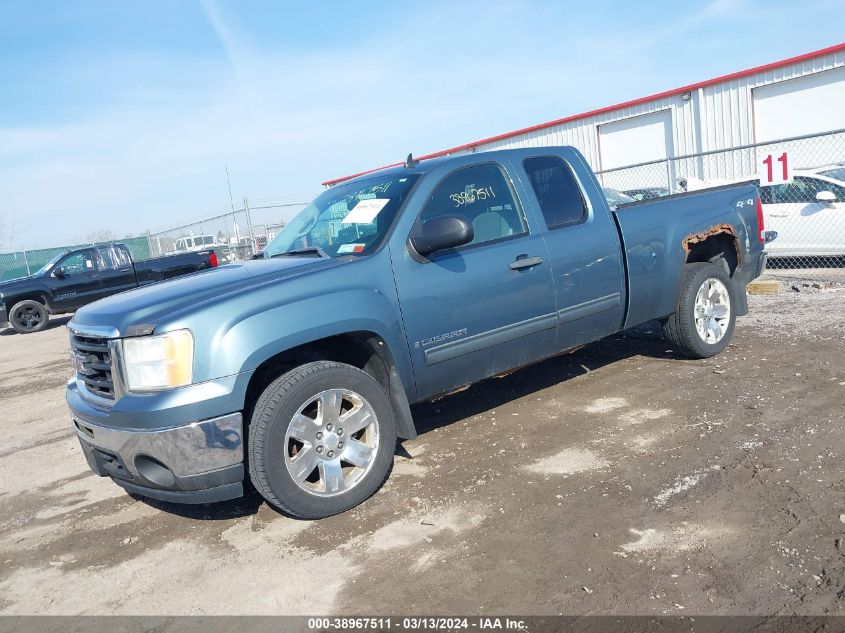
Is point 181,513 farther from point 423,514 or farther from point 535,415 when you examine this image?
point 535,415

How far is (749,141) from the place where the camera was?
18.0 m

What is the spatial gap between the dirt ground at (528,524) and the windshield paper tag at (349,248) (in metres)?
1.40

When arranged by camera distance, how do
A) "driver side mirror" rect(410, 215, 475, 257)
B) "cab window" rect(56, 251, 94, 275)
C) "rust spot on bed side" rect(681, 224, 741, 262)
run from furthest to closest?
1. "cab window" rect(56, 251, 94, 275)
2. "rust spot on bed side" rect(681, 224, 741, 262)
3. "driver side mirror" rect(410, 215, 475, 257)

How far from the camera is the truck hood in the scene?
3.49 metres

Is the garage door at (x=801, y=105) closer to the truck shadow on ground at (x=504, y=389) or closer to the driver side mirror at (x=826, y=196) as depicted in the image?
the driver side mirror at (x=826, y=196)

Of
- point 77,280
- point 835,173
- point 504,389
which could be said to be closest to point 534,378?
point 504,389

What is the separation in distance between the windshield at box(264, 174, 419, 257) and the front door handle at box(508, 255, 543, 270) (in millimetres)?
819

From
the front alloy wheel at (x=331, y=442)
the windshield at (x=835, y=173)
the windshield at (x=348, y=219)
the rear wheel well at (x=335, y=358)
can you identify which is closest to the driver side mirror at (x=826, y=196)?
the windshield at (x=835, y=173)

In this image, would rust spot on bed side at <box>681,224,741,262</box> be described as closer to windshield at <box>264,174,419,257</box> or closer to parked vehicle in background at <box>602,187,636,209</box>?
parked vehicle in background at <box>602,187,636,209</box>

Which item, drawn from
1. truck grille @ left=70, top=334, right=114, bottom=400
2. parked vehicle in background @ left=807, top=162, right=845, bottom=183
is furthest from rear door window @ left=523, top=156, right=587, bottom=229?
parked vehicle in background @ left=807, top=162, right=845, bottom=183

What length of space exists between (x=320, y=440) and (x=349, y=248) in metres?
1.23

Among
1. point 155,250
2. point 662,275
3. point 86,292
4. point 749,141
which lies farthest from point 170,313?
point 155,250

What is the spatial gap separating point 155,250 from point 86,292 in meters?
12.2

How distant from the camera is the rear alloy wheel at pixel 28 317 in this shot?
1537cm
